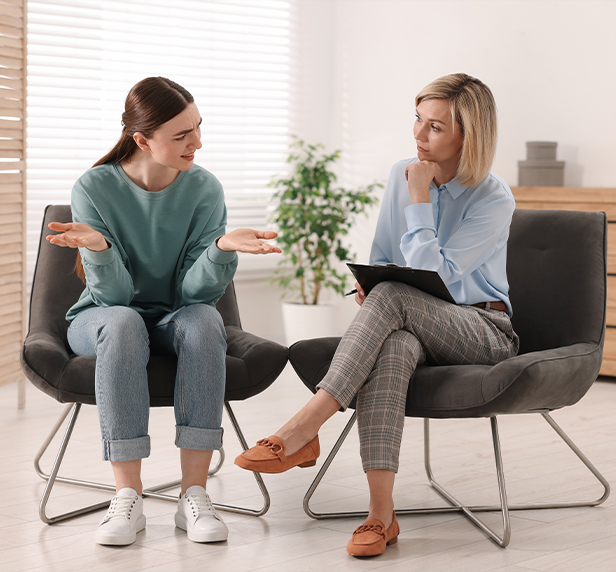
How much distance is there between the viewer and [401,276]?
2072 millimetres

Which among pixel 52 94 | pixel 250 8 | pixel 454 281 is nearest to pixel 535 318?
pixel 454 281

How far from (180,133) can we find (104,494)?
1011mm

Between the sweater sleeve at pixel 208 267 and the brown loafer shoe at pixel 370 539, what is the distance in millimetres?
689

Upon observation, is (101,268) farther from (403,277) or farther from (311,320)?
(311,320)

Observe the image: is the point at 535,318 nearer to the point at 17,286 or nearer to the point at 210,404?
the point at 210,404

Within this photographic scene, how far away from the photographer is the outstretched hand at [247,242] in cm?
201

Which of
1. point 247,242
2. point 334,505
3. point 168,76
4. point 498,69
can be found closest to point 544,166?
point 498,69

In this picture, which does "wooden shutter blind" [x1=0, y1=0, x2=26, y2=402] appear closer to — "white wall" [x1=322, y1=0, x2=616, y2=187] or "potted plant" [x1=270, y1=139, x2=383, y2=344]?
"potted plant" [x1=270, y1=139, x2=383, y2=344]

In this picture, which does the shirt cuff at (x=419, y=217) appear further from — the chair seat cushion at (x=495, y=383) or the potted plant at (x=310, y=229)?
the potted plant at (x=310, y=229)

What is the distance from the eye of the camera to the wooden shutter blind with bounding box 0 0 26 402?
3.40 meters

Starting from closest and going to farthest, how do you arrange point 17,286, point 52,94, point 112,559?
1. point 112,559
2. point 17,286
3. point 52,94

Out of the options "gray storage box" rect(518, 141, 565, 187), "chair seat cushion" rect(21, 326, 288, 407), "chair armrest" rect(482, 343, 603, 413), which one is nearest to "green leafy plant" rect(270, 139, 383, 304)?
"gray storage box" rect(518, 141, 565, 187)

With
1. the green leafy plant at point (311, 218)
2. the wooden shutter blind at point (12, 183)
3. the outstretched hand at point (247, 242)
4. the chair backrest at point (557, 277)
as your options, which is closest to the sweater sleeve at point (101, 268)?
the outstretched hand at point (247, 242)

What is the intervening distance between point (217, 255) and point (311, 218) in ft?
9.09
